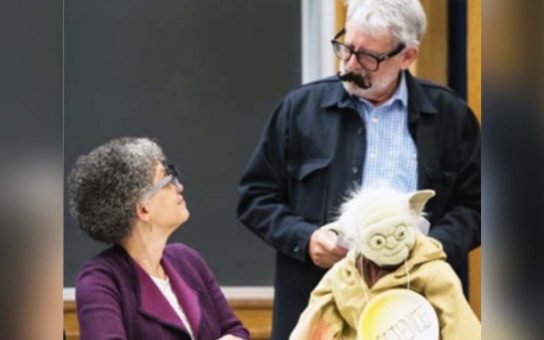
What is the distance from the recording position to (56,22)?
11.7 ft

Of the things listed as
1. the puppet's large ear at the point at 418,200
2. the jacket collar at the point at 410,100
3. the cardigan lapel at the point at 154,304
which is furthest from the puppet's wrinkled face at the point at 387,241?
the cardigan lapel at the point at 154,304

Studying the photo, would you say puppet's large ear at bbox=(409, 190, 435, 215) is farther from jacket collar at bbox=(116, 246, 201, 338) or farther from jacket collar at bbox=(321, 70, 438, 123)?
jacket collar at bbox=(116, 246, 201, 338)

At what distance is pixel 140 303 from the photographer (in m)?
3.96

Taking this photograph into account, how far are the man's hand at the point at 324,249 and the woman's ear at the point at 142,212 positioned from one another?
432 millimetres

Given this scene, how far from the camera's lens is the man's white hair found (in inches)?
162

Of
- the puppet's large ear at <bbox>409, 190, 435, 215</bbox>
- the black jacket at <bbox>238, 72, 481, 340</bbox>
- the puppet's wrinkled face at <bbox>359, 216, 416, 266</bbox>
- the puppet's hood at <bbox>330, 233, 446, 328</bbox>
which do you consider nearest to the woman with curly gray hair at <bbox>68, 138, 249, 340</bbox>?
the black jacket at <bbox>238, 72, 481, 340</bbox>

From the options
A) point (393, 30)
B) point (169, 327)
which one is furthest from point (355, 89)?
point (169, 327)

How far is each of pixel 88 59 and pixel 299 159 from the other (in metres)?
0.62

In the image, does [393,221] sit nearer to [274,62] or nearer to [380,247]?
[380,247]

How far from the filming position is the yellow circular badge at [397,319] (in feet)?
12.6

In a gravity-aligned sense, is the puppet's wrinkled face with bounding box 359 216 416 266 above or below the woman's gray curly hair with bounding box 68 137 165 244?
below

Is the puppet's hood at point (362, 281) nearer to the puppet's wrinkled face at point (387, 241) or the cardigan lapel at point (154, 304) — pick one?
the puppet's wrinkled face at point (387, 241)

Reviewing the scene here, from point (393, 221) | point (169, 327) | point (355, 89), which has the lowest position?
point (169, 327)

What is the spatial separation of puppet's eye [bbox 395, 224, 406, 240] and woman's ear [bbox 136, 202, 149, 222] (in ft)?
2.10
